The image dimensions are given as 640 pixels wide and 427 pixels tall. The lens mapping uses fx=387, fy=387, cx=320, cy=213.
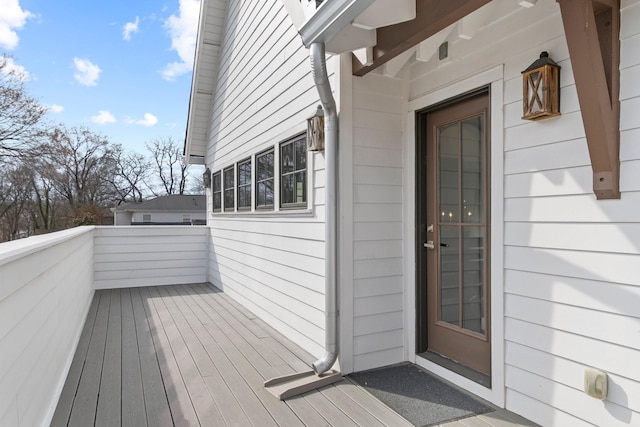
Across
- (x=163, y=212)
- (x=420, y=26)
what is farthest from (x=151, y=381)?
(x=163, y=212)

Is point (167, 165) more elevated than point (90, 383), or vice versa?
point (167, 165)

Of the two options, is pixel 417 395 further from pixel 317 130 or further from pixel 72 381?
pixel 72 381

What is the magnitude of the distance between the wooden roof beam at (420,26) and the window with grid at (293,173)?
114 cm

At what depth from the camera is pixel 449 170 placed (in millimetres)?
2799

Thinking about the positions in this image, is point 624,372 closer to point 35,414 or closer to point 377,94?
point 377,94

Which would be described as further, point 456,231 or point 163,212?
point 163,212

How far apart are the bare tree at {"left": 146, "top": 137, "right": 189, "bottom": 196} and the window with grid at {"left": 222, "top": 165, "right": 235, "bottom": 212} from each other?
26230 millimetres

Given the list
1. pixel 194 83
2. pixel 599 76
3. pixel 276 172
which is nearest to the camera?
pixel 599 76

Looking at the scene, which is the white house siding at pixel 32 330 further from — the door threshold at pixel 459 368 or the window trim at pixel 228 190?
the window trim at pixel 228 190

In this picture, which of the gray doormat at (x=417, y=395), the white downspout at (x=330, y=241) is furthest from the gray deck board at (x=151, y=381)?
the gray doormat at (x=417, y=395)

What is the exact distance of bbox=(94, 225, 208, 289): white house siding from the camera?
21.1ft

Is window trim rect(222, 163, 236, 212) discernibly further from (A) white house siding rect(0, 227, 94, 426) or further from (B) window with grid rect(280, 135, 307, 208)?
(A) white house siding rect(0, 227, 94, 426)

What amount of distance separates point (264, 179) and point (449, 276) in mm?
2517

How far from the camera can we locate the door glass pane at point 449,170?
2.75 meters
